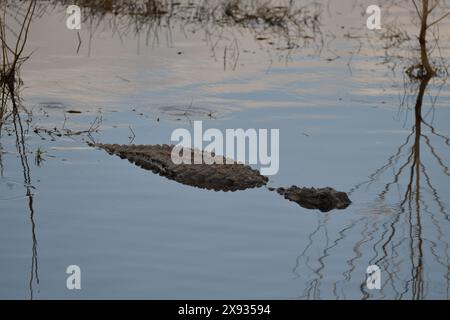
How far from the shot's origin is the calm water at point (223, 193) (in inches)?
240

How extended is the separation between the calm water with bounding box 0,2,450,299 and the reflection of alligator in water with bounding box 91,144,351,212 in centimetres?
11

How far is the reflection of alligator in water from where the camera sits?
7.34 meters

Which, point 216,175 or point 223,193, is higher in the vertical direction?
point 216,175

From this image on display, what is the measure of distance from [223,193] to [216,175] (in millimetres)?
217

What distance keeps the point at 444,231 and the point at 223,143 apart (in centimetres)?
266

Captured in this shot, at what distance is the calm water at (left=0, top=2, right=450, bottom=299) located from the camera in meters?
6.10

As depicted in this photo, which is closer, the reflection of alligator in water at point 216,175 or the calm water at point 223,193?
the calm water at point 223,193

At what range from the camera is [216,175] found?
7867 millimetres

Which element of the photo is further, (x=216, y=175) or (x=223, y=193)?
(x=216, y=175)

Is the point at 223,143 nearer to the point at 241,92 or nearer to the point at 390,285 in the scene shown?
the point at 241,92

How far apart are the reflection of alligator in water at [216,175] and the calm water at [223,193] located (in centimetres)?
11

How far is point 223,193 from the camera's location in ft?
25.3

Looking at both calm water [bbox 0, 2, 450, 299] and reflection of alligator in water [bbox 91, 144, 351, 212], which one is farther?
reflection of alligator in water [bbox 91, 144, 351, 212]

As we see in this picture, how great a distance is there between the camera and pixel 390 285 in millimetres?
5977
